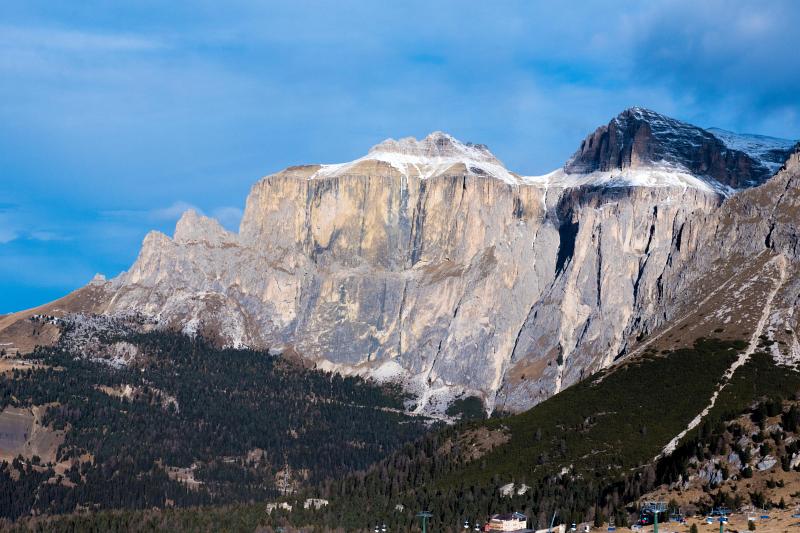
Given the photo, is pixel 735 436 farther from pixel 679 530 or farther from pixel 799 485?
pixel 679 530

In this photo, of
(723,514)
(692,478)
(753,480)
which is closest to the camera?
(723,514)

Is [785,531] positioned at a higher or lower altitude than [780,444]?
lower

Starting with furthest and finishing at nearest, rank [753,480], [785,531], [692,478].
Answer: [692,478] < [753,480] < [785,531]

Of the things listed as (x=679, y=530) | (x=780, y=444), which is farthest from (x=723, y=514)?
(x=780, y=444)

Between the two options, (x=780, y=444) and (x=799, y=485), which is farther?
(x=780, y=444)

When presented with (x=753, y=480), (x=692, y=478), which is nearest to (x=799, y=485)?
(x=753, y=480)

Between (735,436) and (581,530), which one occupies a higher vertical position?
(735,436)

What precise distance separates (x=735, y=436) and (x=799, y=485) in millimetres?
21922

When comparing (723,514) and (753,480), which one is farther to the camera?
(753,480)

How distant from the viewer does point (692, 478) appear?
196375mm

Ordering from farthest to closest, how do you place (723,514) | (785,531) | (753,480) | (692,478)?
(692,478) < (753,480) < (723,514) < (785,531)

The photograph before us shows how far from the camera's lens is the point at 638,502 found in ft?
654

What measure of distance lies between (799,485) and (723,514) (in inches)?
505

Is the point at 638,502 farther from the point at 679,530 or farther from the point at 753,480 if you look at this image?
the point at 679,530
